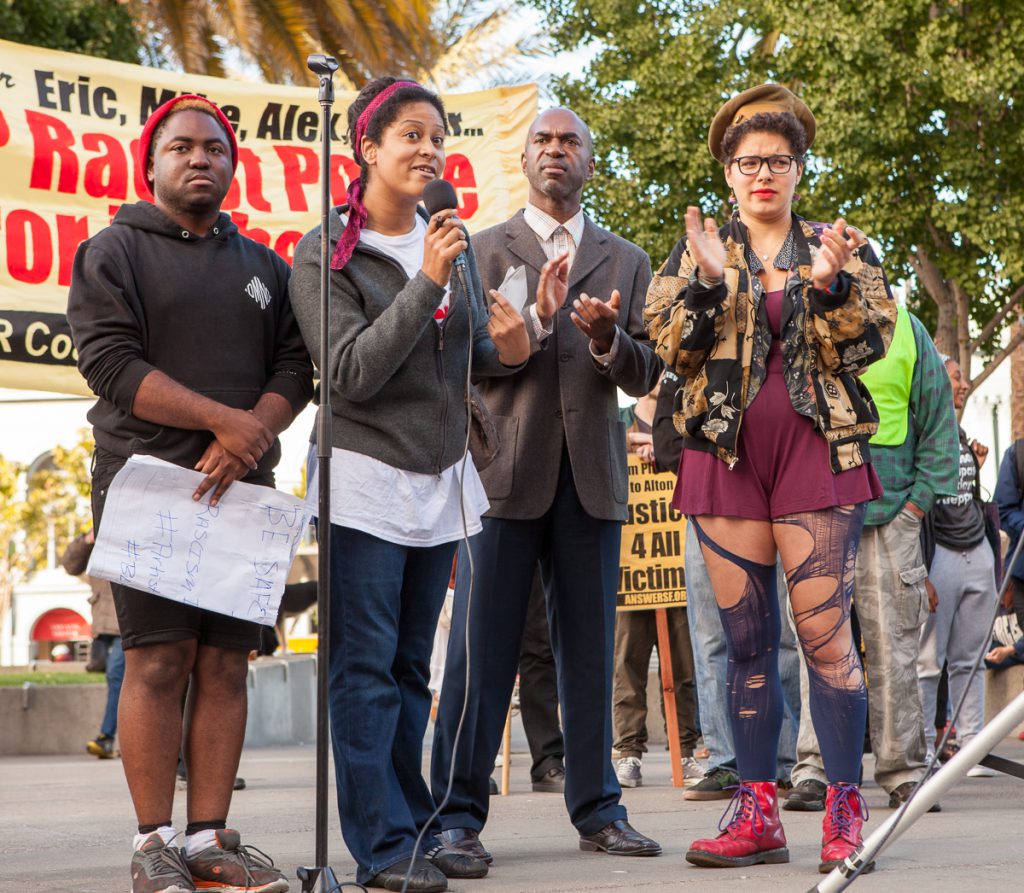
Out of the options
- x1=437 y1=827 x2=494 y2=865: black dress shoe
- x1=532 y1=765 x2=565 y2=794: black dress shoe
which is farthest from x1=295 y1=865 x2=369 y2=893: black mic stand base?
x1=532 y1=765 x2=565 y2=794: black dress shoe

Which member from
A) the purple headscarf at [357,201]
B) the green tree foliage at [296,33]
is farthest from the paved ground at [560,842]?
the green tree foliage at [296,33]

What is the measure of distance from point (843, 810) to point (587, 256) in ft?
6.52

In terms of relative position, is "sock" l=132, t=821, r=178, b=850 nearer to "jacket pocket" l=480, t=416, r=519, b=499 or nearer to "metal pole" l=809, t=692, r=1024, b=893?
"jacket pocket" l=480, t=416, r=519, b=499

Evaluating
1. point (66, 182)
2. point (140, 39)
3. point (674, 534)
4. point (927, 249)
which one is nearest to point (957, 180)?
point (927, 249)

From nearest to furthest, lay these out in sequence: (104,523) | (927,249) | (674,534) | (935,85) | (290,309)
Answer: (104,523) < (290,309) < (674,534) < (935,85) < (927,249)

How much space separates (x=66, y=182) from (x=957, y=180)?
18287 millimetres

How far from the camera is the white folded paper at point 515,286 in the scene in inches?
178

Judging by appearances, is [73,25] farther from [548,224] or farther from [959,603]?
[548,224]

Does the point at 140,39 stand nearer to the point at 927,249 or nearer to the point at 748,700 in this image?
the point at 927,249

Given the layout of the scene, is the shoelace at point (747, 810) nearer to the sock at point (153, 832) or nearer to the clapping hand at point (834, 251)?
the clapping hand at point (834, 251)

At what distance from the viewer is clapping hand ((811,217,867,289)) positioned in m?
4.10

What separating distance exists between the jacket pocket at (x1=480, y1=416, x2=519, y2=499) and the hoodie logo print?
92cm

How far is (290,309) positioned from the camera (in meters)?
4.30

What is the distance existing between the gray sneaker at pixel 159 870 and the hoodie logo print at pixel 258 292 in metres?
1.49
